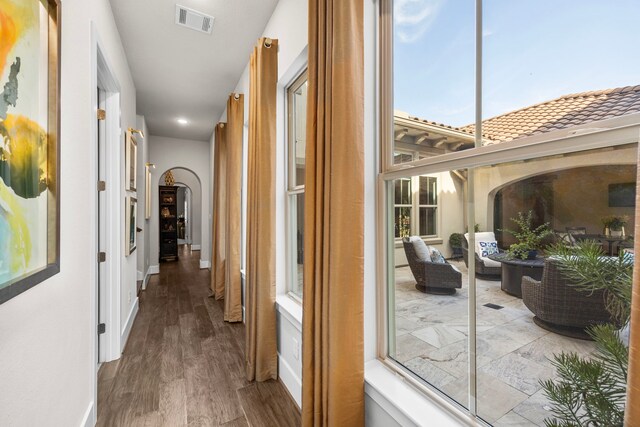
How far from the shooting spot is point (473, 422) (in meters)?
1.04

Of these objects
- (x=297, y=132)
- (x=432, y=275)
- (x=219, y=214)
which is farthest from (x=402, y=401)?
(x=219, y=214)

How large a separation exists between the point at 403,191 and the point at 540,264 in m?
0.64

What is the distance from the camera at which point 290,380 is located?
6.79ft

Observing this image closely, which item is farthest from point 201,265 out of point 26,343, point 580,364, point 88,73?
point 580,364

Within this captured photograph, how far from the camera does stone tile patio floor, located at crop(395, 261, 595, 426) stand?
36.1 inches

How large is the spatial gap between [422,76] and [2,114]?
4.97 feet

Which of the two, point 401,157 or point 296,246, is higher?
point 401,157

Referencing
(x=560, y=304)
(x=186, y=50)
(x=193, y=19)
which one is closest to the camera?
(x=560, y=304)

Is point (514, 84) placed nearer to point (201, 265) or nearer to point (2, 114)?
point (2, 114)

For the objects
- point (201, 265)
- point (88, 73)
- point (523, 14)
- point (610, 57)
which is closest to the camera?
point (610, 57)

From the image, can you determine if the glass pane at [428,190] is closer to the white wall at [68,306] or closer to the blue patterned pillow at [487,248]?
the blue patterned pillow at [487,248]

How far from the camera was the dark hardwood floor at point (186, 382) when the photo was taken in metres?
1.86

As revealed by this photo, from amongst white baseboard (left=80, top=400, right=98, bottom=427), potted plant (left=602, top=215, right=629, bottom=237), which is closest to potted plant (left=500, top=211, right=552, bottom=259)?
potted plant (left=602, top=215, right=629, bottom=237)

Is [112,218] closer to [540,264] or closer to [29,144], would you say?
[29,144]
